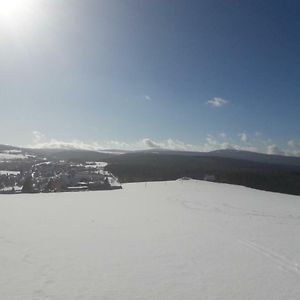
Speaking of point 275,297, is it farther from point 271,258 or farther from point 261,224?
point 261,224

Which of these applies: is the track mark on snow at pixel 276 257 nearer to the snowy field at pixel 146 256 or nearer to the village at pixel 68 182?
the snowy field at pixel 146 256

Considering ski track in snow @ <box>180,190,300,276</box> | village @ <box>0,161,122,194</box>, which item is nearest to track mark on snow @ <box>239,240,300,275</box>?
ski track in snow @ <box>180,190,300,276</box>

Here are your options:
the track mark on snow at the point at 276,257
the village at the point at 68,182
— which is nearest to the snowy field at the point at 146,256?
the track mark on snow at the point at 276,257

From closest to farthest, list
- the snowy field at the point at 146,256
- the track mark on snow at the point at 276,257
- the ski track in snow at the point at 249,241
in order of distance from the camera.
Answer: the snowy field at the point at 146,256 < the track mark on snow at the point at 276,257 < the ski track in snow at the point at 249,241

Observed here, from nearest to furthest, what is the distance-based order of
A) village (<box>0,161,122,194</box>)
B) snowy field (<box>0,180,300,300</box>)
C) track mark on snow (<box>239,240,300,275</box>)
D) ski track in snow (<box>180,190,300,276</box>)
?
1. snowy field (<box>0,180,300,300</box>)
2. track mark on snow (<box>239,240,300,275</box>)
3. ski track in snow (<box>180,190,300,276</box>)
4. village (<box>0,161,122,194</box>)

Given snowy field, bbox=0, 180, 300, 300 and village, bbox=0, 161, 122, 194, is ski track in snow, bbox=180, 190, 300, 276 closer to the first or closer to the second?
snowy field, bbox=0, 180, 300, 300

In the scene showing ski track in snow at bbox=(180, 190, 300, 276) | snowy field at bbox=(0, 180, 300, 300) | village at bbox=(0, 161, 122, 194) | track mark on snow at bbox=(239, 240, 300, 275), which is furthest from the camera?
village at bbox=(0, 161, 122, 194)

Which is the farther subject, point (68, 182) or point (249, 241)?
point (68, 182)

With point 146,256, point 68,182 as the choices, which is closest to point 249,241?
point 146,256

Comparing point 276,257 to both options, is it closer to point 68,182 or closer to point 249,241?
point 249,241
